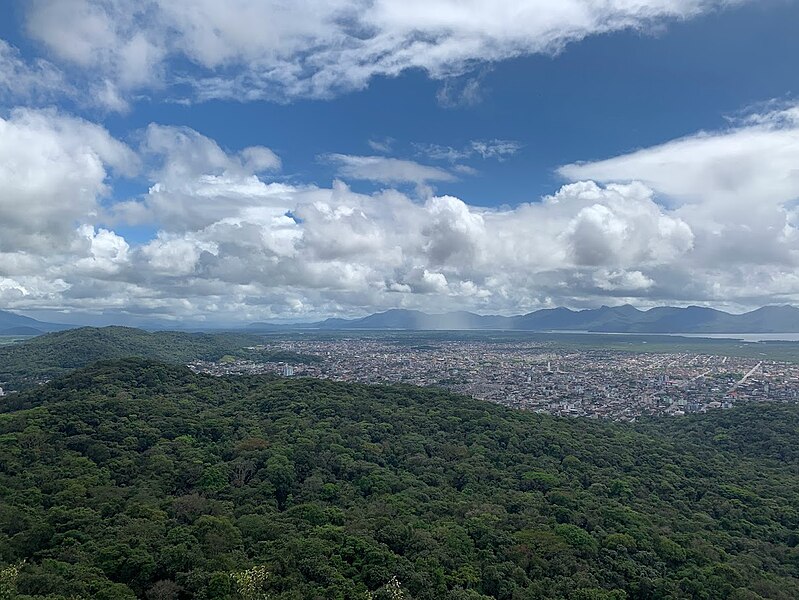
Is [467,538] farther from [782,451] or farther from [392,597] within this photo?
[782,451]

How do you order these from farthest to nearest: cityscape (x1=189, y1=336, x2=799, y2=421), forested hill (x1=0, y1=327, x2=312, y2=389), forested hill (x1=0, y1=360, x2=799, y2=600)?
forested hill (x1=0, y1=327, x2=312, y2=389)
cityscape (x1=189, y1=336, x2=799, y2=421)
forested hill (x1=0, y1=360, x2=799, y2=600)

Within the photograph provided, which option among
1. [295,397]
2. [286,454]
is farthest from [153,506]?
[295,397]

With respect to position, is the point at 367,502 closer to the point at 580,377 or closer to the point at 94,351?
the point at 580,377

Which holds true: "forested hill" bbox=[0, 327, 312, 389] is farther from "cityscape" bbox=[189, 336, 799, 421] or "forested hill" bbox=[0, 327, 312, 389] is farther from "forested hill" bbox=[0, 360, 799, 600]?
"forested hill" bbox=[0, 360, 799, 600]

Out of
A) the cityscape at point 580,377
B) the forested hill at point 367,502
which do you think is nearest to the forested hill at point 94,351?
the cityscape at point 580,377

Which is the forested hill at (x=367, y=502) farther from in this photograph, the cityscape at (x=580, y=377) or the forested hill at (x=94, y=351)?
the forested hill at (x=94, y=351)

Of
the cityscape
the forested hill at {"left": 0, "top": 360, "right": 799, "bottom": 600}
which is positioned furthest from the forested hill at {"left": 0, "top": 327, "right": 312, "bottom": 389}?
the forested hill at {"left": 0, "top": 360, "right": 799, "bottom": 600}
